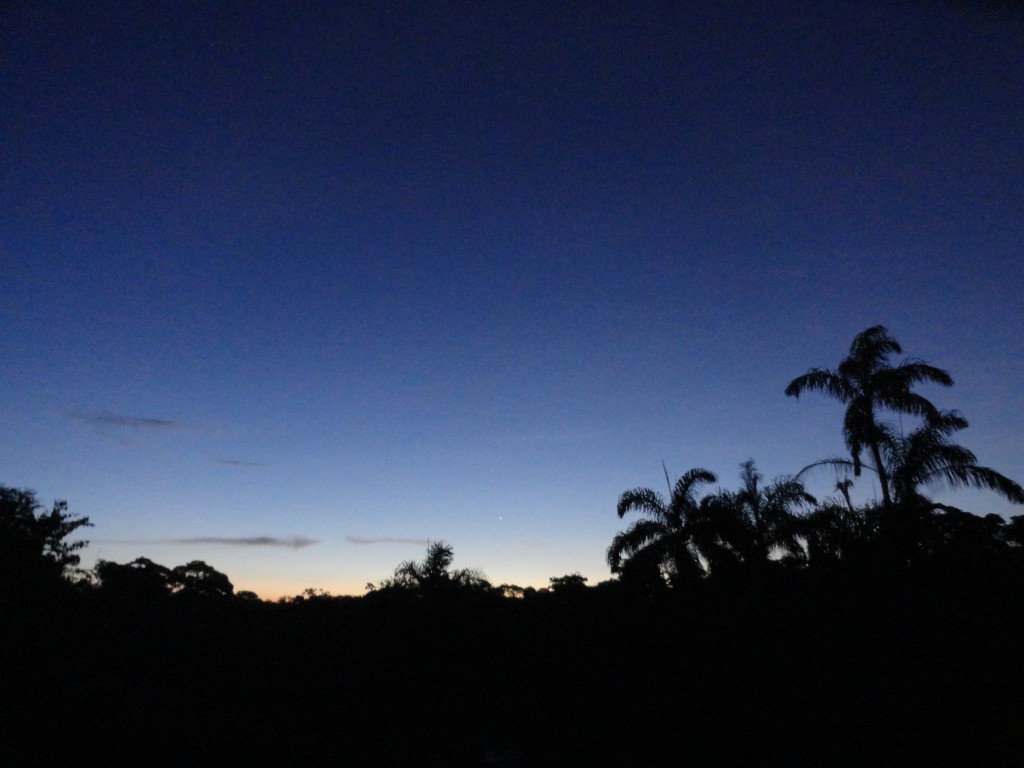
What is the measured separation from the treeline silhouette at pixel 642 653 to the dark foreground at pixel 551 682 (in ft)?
0.23

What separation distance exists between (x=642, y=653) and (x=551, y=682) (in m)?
3.10

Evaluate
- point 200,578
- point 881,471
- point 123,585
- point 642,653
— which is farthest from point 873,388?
point 200,578

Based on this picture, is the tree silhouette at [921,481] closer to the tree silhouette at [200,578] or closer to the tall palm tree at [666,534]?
the tall palm tree at [666,534]

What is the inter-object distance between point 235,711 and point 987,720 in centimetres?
1837

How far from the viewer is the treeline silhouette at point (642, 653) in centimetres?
1411

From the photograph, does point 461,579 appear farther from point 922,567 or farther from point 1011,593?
point 1011,593

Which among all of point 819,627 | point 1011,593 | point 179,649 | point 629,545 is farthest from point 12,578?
point 1011,593

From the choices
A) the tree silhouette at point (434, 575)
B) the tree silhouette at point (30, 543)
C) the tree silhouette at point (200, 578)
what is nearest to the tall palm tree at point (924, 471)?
the tree silhouette at point (434, 575)

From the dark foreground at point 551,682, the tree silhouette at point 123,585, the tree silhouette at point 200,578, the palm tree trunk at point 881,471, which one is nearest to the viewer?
the dark foreground at point 551,682

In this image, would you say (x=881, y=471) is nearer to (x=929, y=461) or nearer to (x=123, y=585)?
(x=929, y=461)

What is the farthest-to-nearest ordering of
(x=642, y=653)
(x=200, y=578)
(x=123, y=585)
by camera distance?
(x=200, y=578), (x=123, y=585), (x=642, y=653)

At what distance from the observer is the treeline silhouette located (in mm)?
14109

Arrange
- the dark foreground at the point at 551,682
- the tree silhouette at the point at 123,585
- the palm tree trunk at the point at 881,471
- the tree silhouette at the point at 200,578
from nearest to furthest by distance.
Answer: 1. the dark foreground at the point at 551,682
2. the palm tree trunk at the point at 881,471
3. the tree silhouette at the point at 123,585
4. the tree silhouette at the point at 200,578

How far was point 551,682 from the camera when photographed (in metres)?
20.0
